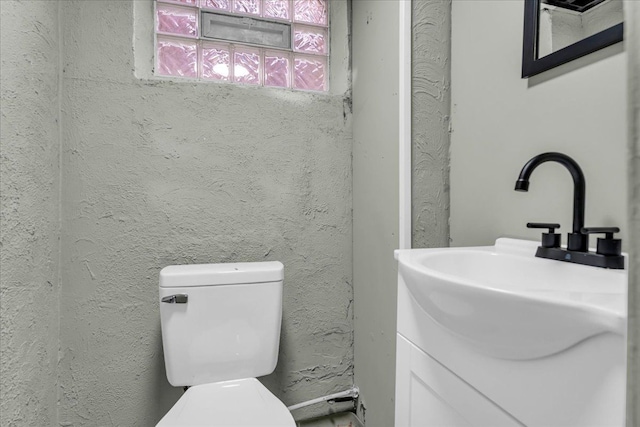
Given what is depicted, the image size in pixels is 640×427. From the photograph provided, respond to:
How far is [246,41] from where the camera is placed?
1412 millimetres

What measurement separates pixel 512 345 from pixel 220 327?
3.03ft

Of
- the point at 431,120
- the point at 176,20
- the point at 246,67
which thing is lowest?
the point at 431,120

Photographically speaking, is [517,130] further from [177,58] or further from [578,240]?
[177,58]

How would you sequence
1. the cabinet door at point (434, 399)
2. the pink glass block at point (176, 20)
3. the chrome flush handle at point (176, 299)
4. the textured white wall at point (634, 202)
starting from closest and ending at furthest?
the textured white wall at point (634, 202) < the cabinet door at point (434, 399) < the chrome flush handle at point (176, 299) < the pink glass block at point (176, 20)

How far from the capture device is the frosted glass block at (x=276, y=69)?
1460 mm

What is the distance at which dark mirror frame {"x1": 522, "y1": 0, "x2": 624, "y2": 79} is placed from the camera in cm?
71

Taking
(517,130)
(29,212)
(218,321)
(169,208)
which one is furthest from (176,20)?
(517,130)

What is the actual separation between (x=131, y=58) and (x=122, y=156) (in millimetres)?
354

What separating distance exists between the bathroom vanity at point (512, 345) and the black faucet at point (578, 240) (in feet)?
0.06

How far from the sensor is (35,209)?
3.34 feet

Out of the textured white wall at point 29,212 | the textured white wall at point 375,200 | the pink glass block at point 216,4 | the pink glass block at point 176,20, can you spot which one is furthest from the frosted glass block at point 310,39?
the textured white wall at point 29,212

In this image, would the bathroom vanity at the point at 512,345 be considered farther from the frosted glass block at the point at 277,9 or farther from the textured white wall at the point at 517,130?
the frosted glass block at the point at 277,9

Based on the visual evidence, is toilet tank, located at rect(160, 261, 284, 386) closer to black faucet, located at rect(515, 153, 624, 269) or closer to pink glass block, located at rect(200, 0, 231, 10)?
black faucet, located at rect(515, 153, 624, 269)

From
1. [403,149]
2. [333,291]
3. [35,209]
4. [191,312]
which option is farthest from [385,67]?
[35,209]
